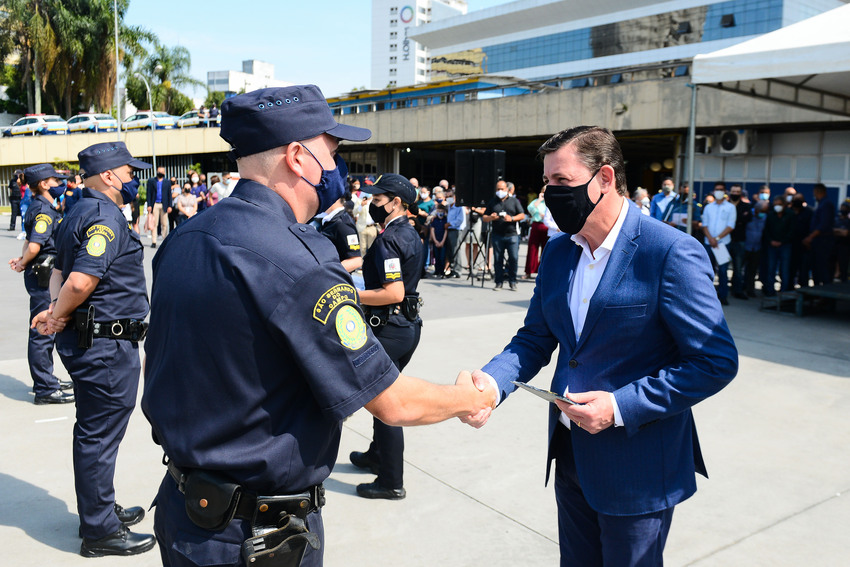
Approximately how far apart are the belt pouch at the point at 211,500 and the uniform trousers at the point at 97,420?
2115 millimetres

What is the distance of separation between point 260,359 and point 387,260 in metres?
2.75

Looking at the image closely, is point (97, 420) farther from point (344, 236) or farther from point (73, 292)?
point (344, 236)

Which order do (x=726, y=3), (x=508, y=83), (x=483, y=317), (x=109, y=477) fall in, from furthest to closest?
(x=726, y=3), (x=508, y=83), (x=483, y=317), (x=109, y=477)

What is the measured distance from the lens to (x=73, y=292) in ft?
12.0

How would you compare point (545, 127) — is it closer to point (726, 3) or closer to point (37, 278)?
point (37, 278)

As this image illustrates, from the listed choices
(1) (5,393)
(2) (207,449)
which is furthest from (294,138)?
(1) (5,393)

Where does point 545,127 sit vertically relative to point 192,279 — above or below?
above

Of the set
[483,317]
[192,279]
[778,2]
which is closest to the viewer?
[192,279]

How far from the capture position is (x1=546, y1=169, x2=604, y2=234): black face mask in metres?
2.33

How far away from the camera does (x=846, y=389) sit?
656cm

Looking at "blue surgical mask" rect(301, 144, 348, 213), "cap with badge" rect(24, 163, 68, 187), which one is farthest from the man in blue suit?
"cap with badge" rect(24, 163, 68, 187)

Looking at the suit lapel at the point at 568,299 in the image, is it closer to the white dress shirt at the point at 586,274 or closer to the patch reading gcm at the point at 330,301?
the white dress shirt at the point at 586,274

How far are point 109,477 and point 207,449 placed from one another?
2241 mm

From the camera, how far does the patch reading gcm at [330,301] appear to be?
1680 millimetres
